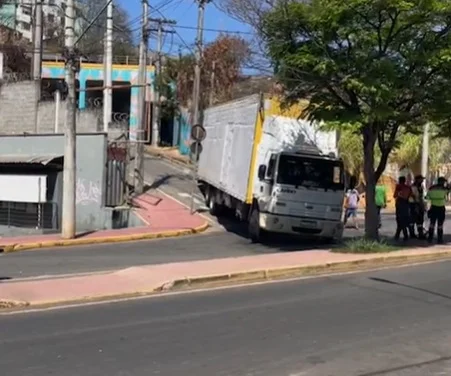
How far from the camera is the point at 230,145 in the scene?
23.2 metres

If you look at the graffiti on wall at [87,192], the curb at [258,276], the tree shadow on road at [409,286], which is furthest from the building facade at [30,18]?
the tree shadow on road at [409,286]

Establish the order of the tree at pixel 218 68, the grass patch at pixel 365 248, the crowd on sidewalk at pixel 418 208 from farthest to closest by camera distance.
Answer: the tree at pixel 218 68 < the crowd on sidewalk at pixel 418 208 < the grass patch at pixel 365 248

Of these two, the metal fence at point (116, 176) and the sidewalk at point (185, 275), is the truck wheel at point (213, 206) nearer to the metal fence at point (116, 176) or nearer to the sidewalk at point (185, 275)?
the metal fence at point (116, 176)

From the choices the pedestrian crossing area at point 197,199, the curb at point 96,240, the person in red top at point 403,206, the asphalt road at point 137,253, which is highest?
the person in red top at point 403,206

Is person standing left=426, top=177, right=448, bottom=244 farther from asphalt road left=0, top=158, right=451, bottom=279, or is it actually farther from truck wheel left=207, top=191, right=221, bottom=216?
truck wheel left=207, top=191, right=221, bottom=216

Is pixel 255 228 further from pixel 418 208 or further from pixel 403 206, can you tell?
pixel 418 208

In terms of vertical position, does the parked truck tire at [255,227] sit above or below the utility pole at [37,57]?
below

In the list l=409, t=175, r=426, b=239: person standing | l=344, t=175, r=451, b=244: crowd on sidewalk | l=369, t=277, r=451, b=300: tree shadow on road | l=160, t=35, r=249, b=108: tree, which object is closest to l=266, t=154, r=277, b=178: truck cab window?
l=344, t=175, r=451, b=244: crowd on sidewalk

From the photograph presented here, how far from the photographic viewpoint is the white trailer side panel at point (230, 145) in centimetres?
2055

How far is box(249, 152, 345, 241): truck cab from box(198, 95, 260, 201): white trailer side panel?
101 centimetres

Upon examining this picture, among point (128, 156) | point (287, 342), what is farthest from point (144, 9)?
point (287, 342)

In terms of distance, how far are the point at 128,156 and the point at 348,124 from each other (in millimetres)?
14698

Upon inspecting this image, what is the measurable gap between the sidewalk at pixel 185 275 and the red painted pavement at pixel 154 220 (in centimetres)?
843

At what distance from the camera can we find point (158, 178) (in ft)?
123
